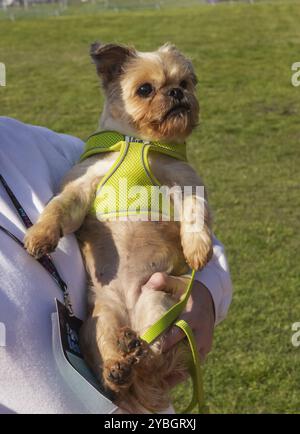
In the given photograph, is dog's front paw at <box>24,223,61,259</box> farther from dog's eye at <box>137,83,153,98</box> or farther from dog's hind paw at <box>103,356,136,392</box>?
dog's eye at <box>137,83,153,98</box>

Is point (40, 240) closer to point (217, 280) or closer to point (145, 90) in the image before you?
point (217, 280)

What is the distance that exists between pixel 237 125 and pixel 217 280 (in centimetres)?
735

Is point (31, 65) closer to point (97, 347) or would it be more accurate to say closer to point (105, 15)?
point (105, 15)

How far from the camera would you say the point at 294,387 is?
13.8ft

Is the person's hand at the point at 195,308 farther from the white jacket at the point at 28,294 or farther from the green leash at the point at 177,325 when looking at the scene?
the white jacket at the point at 28,294

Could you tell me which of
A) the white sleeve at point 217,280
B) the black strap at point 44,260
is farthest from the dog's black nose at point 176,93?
the black strap at point 44,260

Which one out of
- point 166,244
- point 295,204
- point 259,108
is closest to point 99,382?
point 166,244

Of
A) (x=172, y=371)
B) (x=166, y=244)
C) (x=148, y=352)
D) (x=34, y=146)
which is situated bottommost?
(x=172, y=371)

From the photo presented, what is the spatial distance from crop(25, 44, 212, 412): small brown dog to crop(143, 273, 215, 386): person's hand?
0.10ft

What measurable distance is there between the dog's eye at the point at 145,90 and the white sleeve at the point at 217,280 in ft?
1.95

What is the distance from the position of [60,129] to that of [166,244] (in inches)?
285

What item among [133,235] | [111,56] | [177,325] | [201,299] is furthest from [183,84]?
[177,325]

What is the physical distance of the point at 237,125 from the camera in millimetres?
9523

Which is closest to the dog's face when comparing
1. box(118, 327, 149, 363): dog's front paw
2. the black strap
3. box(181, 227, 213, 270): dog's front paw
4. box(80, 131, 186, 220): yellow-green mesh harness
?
box(80, 131, 186, 220): yellow-green mesh harness
